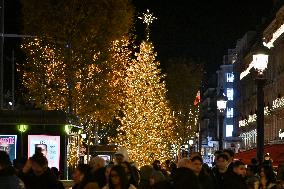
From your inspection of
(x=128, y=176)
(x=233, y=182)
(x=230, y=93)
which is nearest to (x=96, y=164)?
(x=128, y=176)

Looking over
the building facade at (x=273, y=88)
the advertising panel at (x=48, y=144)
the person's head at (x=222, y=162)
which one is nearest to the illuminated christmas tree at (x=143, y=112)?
the building facade at (x=273, y=88)

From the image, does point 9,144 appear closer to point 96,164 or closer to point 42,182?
point 96,164

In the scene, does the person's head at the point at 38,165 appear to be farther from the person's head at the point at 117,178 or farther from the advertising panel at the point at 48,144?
the advertising panel at the point at 48,144

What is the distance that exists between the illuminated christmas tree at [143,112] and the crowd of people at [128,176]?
40751mm

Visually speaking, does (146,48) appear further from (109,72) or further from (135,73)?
(109,72)

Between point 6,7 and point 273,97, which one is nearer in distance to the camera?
point 6,7

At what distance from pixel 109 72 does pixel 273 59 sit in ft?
129

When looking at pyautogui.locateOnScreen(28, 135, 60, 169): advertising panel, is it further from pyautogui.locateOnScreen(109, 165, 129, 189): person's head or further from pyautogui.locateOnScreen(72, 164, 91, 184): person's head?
pyautogui.locateOnScreen(109, 165, 129, 189): person's head

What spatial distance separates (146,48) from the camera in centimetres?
5794

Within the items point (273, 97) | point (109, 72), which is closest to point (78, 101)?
point (109, 72)

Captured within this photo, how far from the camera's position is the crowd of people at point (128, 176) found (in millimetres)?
10305

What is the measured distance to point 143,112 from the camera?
5669cm

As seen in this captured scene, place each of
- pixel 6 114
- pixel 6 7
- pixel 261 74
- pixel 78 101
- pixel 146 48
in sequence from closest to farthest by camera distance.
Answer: pixel 261 74, pixel 6 114, pixel 78 101, pixel 6 7, pixel 146 48

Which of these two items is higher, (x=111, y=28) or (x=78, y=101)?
(x=111, y=28)
